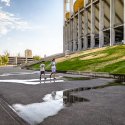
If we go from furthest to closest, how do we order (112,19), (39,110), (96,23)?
(96,23) < (112,19) < (39,110)

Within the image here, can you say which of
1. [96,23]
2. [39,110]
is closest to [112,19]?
[96,23]

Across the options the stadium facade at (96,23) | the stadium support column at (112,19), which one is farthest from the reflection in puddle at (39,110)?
the stadium support column at (112,19)

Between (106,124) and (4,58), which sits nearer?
(106,124)

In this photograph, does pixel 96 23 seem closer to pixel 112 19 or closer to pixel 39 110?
pixel 112 19

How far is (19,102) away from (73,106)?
2.26 metres

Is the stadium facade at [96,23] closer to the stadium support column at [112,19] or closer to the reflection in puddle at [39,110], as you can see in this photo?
the stadium support column at [112,19]

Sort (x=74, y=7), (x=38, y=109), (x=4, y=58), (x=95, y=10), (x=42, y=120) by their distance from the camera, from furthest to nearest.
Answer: (x=4, y=58) < (x=74, y=7) < (x=95, y=10) < (x=38, y=109) < (x=42, y=120)

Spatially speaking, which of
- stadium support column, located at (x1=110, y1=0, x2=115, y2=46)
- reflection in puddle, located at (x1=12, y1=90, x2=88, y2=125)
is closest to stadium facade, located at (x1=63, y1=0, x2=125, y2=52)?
stadium support column, located at (x1=110, y1=0, x2=115, y2=46)

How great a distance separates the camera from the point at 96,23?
2653 inches

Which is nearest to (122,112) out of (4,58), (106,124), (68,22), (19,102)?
(106,124)

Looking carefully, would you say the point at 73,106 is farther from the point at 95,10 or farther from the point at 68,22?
the point at 68,22

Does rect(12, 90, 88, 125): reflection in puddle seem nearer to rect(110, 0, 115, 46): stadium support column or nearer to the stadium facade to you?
the stadium facade

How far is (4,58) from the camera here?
14738 cm

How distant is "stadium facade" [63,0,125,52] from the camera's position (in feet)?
184
